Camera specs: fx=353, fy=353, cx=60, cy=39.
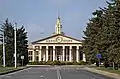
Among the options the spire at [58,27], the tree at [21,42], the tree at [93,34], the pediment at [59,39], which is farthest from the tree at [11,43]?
the spire at [58,27]

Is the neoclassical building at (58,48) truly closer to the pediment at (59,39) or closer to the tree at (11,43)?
the pediment at (59,39)

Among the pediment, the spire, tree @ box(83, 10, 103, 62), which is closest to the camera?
tree @ box(83, 10, 103, 62)

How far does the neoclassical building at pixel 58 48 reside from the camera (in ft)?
457

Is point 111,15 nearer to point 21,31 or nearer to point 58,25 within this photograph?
point 21,31

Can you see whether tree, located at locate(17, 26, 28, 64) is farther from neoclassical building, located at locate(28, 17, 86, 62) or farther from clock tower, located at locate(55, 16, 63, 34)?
clock tower, located at locate(55, 16, 63, 34)

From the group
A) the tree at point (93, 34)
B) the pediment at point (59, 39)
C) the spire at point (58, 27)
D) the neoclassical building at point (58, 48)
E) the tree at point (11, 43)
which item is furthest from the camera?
the spire at point (58, 27)

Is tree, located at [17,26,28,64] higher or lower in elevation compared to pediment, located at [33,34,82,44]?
lower

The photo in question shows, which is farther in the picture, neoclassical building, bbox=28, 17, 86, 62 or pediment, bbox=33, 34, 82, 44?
neoclassical building, bbox=28, 17, 86, 62

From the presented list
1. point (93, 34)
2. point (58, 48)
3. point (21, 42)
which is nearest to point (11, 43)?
point (21, 42)

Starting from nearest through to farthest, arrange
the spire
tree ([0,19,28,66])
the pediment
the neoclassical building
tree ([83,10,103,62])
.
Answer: tree ([83,10,103,62]), tree ([0,19,28,66]), the pediment, the neoclassical building, the spire

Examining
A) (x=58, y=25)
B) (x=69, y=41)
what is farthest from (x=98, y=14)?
(x=58, y=25)

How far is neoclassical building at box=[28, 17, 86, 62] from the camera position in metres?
139

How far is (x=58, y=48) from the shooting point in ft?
481

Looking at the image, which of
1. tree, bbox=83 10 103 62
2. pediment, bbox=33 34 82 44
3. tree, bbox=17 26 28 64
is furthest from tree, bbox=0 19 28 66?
pediment, bbox=33 34 82 44
